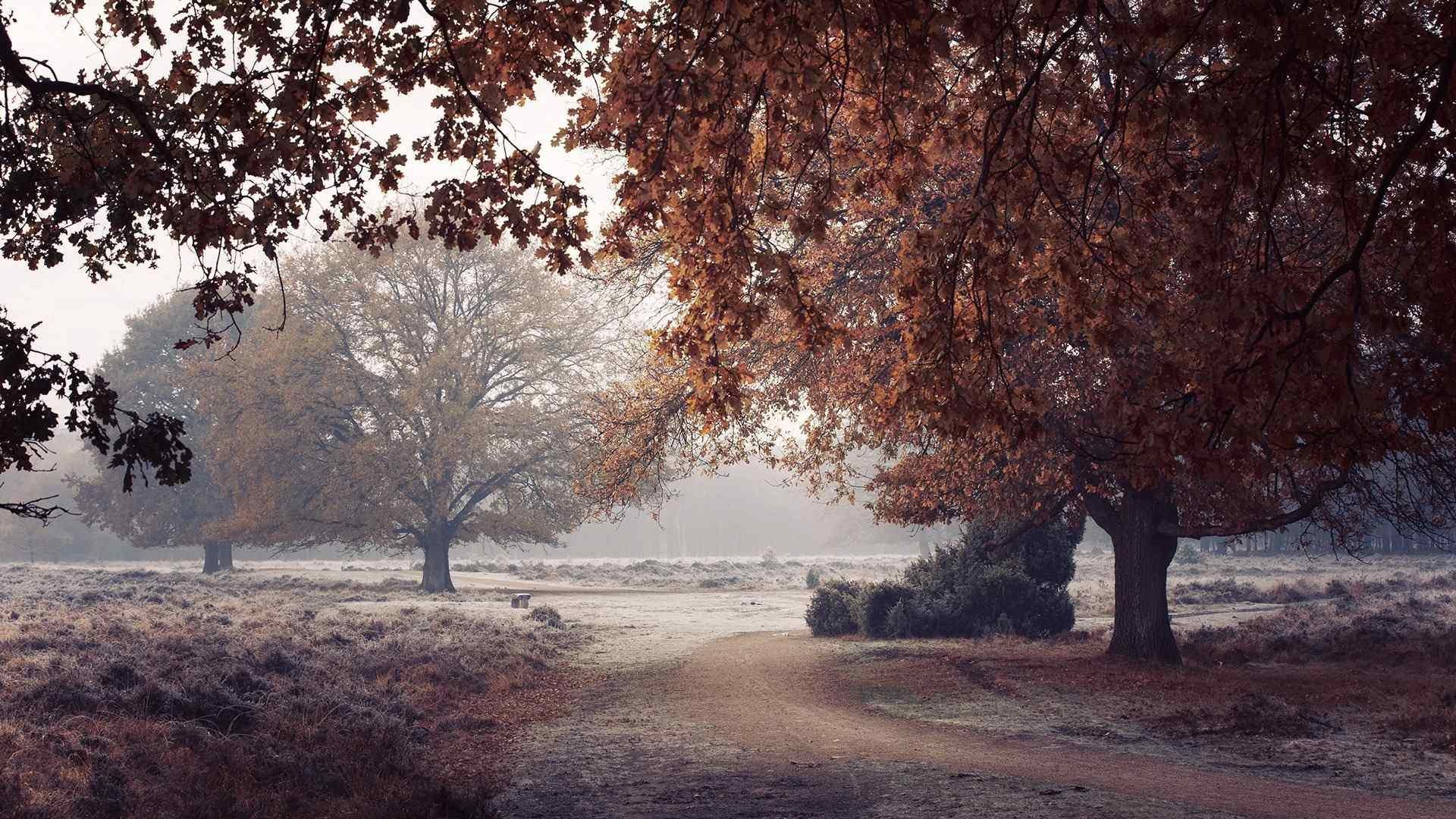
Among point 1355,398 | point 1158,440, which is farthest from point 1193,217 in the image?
point 1355,398

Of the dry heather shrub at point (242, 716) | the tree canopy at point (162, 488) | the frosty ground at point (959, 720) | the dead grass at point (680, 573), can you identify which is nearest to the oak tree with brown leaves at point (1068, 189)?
the frosty ground at point (959, 720)

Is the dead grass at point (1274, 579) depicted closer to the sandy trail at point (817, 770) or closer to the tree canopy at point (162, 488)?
the sandy trail at point (817, 770)

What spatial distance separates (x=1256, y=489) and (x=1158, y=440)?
941 cm

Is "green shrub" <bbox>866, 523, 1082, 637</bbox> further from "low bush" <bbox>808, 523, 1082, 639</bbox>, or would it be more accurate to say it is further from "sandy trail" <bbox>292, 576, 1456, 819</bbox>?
"sandy trail" <bbox>292, 576, 1456, 819</bbox>

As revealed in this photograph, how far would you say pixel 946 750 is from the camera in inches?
451

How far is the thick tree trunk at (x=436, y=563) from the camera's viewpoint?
39625 mm

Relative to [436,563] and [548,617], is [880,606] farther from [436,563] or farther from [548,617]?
[436,563]

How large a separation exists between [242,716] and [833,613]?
1648 cm

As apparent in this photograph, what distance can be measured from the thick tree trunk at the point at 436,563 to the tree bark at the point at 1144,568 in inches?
1095

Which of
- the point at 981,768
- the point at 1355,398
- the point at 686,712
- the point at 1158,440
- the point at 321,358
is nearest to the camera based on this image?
the point at 1355,398

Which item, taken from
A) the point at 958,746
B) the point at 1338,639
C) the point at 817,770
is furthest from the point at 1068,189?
the point at 1338,639

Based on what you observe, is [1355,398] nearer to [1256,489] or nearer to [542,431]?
[1256,489]

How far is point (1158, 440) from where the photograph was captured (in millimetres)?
7664

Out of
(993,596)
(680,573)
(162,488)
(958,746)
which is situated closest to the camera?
(958,746)
